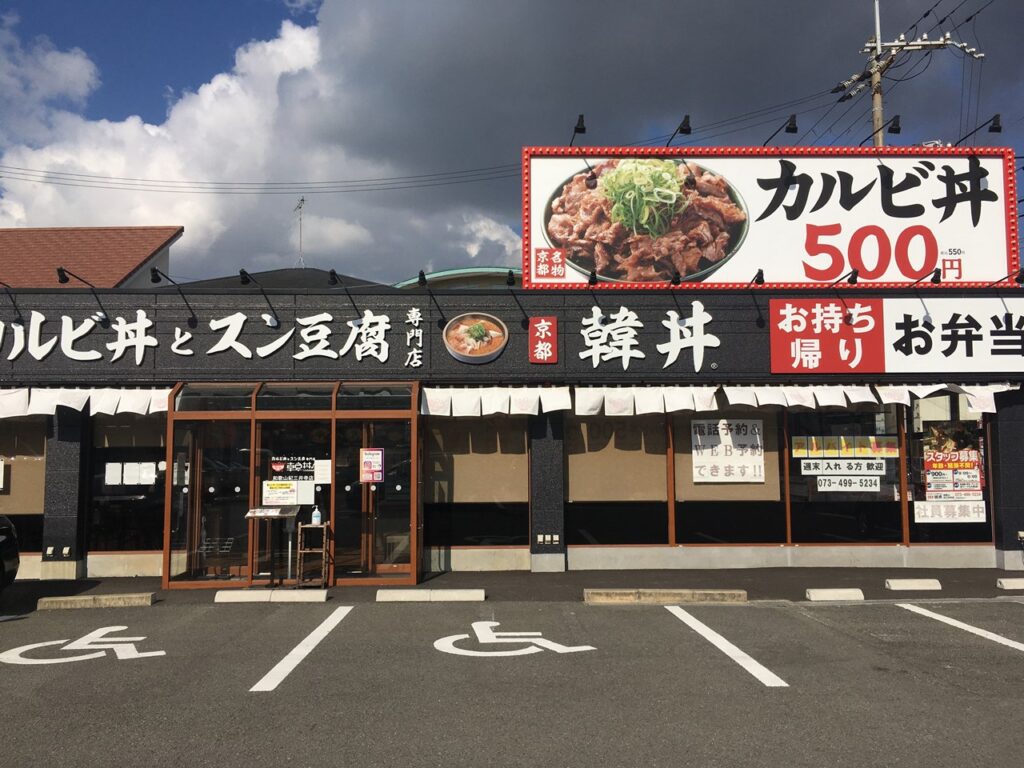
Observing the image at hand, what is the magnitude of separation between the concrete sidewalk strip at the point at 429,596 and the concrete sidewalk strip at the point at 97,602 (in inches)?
→ 120

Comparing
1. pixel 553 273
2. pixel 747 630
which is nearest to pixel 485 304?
pixel 553 273

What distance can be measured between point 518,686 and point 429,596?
13.3 ft

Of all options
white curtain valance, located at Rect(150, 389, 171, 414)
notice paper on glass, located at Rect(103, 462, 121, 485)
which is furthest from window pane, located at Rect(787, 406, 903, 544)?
notice paper on glass, located at Rect(103, 462, 121, 485)

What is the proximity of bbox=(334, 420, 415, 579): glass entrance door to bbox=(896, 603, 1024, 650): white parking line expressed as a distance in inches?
270

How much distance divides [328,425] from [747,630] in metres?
6.55

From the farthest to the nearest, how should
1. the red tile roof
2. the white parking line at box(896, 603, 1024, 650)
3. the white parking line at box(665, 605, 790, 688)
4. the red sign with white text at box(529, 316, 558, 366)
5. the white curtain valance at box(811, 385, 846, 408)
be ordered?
the red tile roof < the red sign with white text at box(529, 316, 558, 366) < the white curtain valance at box(811, 385, 846, 408) < the white parking line at box(896, 603, 1024, 650) < the white parking line at box(665, 605, 790, 688)

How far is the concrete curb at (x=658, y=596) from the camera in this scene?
1051 cm

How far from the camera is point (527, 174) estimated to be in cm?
1371

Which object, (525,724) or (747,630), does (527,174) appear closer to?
(747,630)

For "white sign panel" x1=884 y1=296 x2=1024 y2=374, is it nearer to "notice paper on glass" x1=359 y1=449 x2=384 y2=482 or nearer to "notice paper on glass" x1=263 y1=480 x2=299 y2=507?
"notice paper on glass" x1=359 y1=449 x2=384 y2=482

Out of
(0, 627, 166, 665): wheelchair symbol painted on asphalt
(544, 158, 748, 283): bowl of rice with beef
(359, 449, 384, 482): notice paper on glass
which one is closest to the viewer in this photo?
(0, 627, 166, 665): wheelchair symbol painted on asphalt

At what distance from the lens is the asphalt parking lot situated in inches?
213

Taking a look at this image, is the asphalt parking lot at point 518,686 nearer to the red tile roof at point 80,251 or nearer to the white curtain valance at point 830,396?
the white curtain valance at point 830,396

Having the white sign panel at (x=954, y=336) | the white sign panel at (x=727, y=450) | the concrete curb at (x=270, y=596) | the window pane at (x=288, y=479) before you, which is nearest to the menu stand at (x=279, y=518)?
the window pane at (x=288, y=479)
